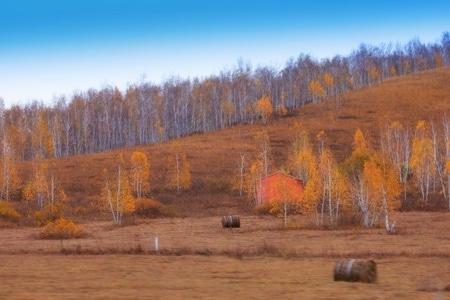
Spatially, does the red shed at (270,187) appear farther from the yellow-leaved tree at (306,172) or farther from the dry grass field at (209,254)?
the dry grass field at (209,254)

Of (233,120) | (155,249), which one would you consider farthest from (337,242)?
(233,120)

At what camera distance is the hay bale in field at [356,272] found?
17594 mm

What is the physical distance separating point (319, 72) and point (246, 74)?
69.0ft

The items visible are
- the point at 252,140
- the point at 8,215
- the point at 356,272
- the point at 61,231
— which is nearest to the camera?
the point at 356,272

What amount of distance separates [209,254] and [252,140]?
73259 millimetres

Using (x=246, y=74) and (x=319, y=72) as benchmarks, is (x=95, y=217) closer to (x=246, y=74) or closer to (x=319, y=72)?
(x=246, y=74)

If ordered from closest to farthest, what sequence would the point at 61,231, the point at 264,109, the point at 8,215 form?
1. the point at 61,231
2. the point at 8,215
3. the point at 264,109

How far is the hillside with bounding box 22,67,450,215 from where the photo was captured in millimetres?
72500

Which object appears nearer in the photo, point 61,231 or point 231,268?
point 231,268

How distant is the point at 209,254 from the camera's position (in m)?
26.3

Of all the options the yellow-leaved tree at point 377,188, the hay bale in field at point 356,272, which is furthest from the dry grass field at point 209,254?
the yellow-leaved tree at point 377,188

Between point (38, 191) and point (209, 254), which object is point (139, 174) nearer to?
point (38, 191)

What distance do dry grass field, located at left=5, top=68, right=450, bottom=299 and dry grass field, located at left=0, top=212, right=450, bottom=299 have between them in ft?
0.13

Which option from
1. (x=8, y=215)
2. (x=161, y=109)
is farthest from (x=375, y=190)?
(x=161, y=109)
